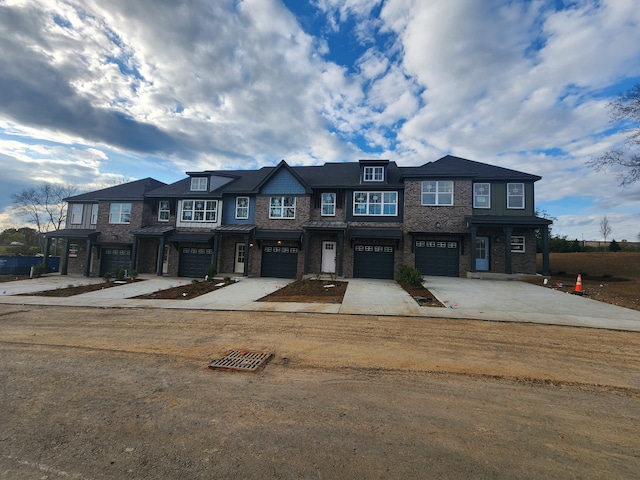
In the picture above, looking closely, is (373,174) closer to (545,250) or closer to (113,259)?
→ (545,250)

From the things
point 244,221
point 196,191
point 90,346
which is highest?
point 196,191

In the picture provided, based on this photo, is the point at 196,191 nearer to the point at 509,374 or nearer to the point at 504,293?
the point at 504,293

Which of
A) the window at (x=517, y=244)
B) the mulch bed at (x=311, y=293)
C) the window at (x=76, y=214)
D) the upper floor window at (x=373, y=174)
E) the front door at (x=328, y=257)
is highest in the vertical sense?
the upper floor window at (x=373, y=174)

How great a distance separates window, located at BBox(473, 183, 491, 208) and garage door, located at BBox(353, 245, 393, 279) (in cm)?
635

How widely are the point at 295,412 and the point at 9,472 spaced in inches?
105

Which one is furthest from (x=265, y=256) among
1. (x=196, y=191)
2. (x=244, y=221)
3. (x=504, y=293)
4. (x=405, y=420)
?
(x=405, y=420)

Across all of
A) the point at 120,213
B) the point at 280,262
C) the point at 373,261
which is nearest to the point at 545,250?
the point at 373,261

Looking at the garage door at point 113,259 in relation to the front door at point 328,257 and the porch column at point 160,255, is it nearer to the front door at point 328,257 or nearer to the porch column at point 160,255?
the porch column at point 160,255

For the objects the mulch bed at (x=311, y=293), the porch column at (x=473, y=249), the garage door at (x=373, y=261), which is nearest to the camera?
the mulch bed at (x=311, y=293)

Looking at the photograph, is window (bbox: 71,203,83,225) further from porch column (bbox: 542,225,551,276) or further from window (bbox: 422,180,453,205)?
porch column (bbox: 542,225,551,276)

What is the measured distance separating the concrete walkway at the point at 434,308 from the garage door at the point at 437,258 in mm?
2765

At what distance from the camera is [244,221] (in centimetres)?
2125

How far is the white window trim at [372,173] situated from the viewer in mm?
20062

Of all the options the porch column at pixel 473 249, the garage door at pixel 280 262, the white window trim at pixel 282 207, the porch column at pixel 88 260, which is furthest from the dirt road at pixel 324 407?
the porch column at pixel 88 260
